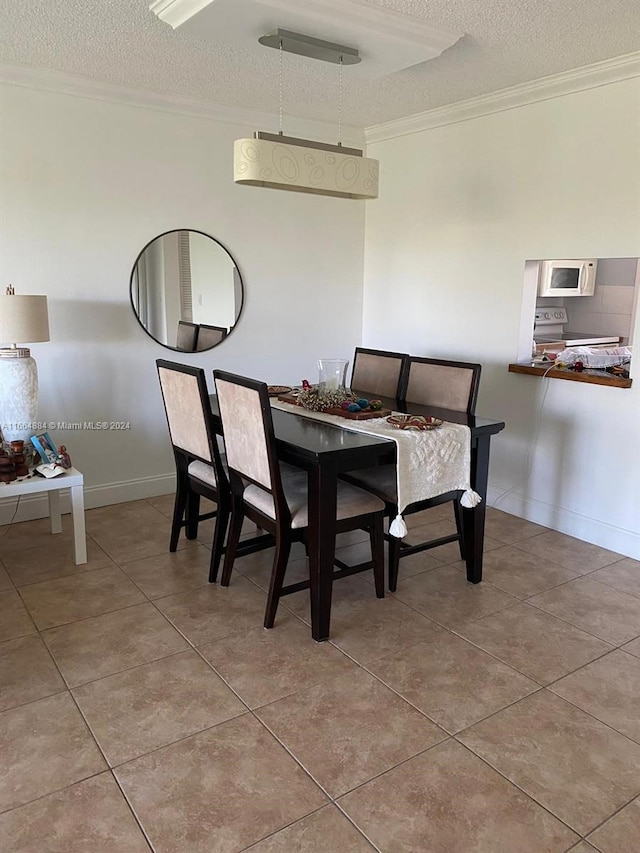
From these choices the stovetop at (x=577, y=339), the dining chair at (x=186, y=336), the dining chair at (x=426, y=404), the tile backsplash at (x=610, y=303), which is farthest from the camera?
the tile backsplash at (x=610, y=303)

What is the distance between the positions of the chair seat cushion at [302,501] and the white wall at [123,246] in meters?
1.61

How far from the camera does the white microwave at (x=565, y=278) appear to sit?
430cm

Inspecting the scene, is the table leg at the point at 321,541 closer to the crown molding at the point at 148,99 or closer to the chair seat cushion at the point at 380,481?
the chair seat cushion at the point at 380,481

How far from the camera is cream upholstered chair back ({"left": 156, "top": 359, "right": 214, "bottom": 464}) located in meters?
2.88

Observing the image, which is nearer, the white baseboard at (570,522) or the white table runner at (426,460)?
the white table runner at (426,460)

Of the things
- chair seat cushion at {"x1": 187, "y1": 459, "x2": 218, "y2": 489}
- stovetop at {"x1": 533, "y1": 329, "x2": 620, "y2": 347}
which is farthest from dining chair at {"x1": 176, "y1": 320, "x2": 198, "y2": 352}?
stovetop at {"x1": 533, "y1": 329, "x2": 620, "y2": 347}

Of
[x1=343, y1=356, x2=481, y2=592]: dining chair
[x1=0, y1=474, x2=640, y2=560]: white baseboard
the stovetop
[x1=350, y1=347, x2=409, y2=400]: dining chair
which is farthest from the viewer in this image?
the stovetop

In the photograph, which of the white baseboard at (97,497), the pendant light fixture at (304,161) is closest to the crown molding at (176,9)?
the pendant light fixture at (304,161)

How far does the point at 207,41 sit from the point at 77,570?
2535mm

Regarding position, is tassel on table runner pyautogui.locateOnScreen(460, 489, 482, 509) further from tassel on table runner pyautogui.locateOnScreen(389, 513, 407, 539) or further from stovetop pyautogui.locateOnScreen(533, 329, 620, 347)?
stovetop pyautogui.locateOnScreen(533, 329, 620, 347)

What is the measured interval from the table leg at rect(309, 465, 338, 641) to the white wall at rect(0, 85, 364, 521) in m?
2.01

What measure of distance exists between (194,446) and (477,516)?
1345mm

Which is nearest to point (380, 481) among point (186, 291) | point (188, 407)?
point (188, 407)

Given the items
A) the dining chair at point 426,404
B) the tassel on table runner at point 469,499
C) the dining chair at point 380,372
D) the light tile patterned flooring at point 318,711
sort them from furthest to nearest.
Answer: the dining chair at point 380,372, the dining chair at point 426,404, the tassel on table runner at point 469,499, the light tile patterned flooring at point 318,711
